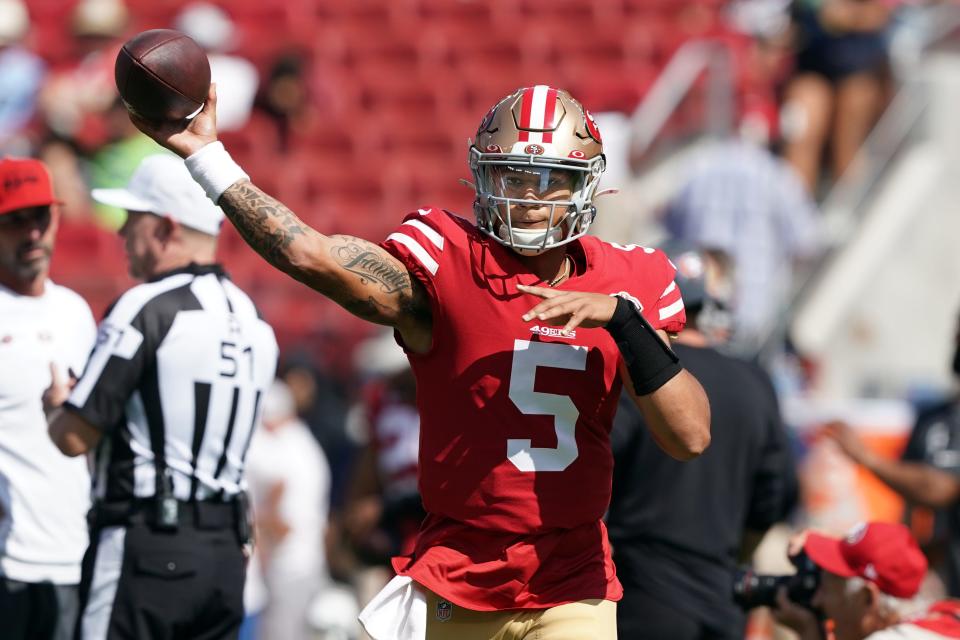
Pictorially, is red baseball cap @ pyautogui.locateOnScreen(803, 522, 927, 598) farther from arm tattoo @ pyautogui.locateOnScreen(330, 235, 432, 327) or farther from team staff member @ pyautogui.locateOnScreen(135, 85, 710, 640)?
arm tattoo @ pyautogui.locateOnScreen(330, 235, 432, 327)

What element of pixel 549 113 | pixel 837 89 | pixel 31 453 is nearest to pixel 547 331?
pixel 549 113

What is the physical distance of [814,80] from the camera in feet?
34.7

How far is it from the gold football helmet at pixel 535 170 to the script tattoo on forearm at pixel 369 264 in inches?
10.3

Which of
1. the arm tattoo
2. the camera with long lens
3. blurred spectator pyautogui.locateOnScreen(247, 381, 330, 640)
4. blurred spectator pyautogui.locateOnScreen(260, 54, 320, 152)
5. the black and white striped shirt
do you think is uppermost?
blurred spectator pyautogui.locateOnScreen(260, 54, 320, 152)

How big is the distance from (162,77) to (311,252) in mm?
531

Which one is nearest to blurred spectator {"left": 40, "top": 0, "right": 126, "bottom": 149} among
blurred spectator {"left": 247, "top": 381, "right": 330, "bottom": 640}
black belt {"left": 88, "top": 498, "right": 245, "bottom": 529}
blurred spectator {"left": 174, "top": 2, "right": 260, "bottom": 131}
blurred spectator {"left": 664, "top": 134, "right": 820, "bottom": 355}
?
blurred spectator {"left": 174, "top": 2, "right": 260, "bottom": 131}

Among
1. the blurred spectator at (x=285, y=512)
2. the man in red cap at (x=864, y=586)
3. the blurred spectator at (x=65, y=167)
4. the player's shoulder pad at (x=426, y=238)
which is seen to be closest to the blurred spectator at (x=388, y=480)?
the blurred spectator at (x=285, y=512)

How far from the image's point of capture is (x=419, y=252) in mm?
3809

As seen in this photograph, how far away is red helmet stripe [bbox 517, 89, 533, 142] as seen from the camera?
3859mm

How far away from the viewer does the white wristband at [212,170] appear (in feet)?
11.8

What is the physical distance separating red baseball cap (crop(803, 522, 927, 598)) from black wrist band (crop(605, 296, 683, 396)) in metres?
1.19

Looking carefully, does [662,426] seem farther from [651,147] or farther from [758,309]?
[651,147]

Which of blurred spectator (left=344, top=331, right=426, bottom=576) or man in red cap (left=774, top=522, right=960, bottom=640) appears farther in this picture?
blurred spectator (left=344, top=331, right=426, bottom=576)

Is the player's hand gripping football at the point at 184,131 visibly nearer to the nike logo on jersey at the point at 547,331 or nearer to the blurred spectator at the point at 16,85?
the nike logo on jersey at the point at 547,331
